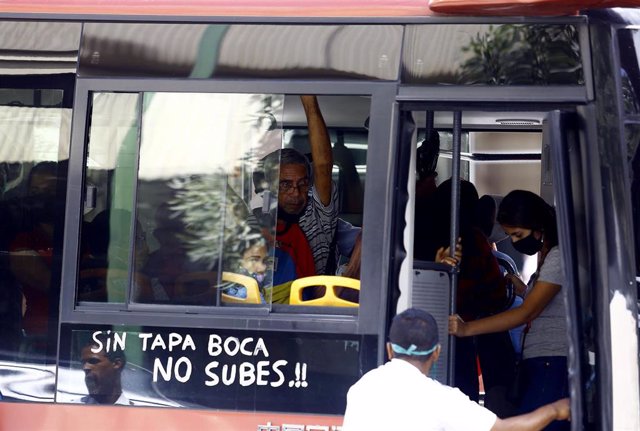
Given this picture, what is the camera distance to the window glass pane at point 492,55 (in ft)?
16.7

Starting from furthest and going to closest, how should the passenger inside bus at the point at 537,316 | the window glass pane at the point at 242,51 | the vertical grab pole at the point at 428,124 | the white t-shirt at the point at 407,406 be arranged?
1. the vertical grab pole at the point at 428,124
2. the passenger inside bus at the point at 537,316
3. the window glass pane at the point at 242,51
4. the white t-shirt at the point at 407,406

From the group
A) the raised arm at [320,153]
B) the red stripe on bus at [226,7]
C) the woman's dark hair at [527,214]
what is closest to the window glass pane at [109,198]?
the red stripe on bus at [226,7]

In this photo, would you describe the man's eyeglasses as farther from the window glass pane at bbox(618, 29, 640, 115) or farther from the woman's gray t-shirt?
the window glass pane at bbox(618, 29, 640, 115)

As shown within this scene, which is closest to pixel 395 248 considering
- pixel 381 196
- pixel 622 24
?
pixel 381 196

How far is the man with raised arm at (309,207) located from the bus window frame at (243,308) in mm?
494

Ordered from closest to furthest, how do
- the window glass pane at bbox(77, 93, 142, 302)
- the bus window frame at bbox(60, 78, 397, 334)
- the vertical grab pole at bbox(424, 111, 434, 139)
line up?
the bus window frame at bbox(60, 78, 397, 334) < the window glass pane at bbox(77, 93, 142, 302) < the vertical grab pole at bbox(424, 111, 434, 139)

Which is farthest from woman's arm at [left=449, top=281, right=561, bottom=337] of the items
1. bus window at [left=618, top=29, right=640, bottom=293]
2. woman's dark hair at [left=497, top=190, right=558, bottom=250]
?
bus window at [left=618, top=29, right=640, bottom=293]

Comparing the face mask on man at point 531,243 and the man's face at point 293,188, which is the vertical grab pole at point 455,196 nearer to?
the face mask on man at point 531,243

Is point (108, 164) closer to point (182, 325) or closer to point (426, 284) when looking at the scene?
point (182, 325)

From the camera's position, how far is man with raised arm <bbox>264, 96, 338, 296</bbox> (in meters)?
5.85

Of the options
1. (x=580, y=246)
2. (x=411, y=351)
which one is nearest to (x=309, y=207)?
(x=580, y=246)

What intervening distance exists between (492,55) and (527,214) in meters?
0.94

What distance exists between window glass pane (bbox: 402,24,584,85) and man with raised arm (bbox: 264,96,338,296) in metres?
0.70

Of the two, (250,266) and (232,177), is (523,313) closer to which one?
(250,266)
